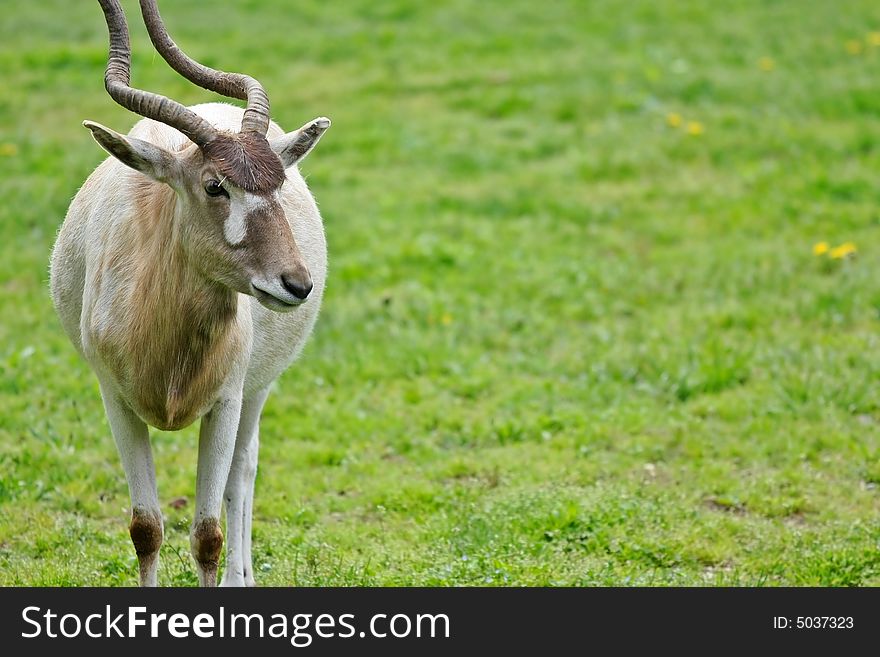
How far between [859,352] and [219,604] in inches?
214

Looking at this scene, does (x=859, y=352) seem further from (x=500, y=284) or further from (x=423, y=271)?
(x=423, y=271)

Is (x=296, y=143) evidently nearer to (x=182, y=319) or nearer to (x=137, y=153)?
(x=137, y=153)

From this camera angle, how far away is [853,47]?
15.9m

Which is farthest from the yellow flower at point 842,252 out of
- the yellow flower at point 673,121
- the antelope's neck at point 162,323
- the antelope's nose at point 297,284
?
the antelope's nose at point 297,284

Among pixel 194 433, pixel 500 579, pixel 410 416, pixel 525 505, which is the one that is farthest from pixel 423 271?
pixel 500 579

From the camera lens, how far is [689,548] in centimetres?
686

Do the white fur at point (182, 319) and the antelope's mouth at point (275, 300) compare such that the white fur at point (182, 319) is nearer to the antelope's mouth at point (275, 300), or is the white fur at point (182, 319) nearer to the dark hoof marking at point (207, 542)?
the dark hoof marking at point (207, 542)

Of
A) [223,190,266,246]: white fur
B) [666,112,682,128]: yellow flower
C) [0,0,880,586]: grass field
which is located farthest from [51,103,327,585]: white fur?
[666,112,682,128]: yellow flower

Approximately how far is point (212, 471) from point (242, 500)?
0.82 metres

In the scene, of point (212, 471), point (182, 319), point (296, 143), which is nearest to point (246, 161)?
point (296, 143)

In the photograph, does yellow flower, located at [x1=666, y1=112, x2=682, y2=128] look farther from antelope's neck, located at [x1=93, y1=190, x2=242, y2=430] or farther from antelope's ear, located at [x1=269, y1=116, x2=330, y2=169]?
antelope's neck, located at [x1=93, y1=190, x2=242, y2=430]

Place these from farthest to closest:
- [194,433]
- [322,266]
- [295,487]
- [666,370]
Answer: [666,370]
[194,433]
[295,487]
[322,266]

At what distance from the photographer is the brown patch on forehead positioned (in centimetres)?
507

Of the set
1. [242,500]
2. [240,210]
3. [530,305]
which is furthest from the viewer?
[530,305]
